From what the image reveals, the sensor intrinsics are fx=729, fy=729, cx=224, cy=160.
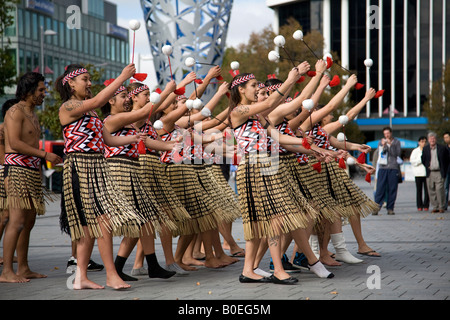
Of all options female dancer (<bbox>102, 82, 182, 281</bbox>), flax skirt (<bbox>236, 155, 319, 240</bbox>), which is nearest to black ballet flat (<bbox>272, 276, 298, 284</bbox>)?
flax skirt (<bbox>236, 155, 319, 240</bbox>)

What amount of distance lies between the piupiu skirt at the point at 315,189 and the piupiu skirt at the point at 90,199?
6.58ft

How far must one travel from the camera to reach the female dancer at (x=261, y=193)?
685 cm

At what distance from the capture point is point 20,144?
7.38m

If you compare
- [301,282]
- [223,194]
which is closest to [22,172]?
[223,194]

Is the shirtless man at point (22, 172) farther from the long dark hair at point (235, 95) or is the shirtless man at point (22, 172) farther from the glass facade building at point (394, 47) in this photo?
the glass facade building at point (394, 47)

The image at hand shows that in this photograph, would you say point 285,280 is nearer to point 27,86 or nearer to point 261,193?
point 261,193

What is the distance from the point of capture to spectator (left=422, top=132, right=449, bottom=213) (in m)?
17.3

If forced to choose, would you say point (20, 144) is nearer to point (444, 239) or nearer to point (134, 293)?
point (134, 293)

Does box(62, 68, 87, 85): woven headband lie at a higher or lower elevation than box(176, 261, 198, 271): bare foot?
higher

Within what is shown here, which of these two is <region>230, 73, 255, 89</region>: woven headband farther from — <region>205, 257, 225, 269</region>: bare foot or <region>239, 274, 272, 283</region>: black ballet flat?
<region>205, 257, 225, 269</region>: bare foot

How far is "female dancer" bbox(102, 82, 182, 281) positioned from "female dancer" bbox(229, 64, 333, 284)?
2.59 feet

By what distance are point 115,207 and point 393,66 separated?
57.8 meters

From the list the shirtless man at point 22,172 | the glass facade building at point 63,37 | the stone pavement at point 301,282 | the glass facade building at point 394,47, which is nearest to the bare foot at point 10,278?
the shirtless man at point 22,172

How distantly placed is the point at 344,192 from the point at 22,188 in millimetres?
3691
